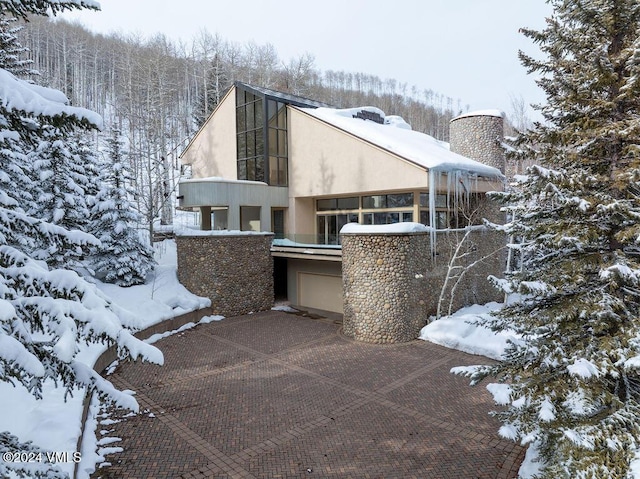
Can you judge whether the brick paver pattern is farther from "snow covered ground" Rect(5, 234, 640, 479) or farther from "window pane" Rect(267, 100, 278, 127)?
"window pane" Rect(267, 100, 278, 127)

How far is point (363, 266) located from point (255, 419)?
656 cm

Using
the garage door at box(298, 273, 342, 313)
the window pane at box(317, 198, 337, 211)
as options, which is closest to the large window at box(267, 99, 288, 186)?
the window pane at box(317, 198, 337, 211)

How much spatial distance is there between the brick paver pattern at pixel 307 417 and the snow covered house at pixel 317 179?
5556 mm

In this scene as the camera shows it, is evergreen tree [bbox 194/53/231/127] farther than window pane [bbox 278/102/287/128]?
Yes

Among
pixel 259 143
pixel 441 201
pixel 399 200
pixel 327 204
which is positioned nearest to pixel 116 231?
pixel 259 143

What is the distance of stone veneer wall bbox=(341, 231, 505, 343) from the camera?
39.8ft

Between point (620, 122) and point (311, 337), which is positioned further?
point (311, 337)

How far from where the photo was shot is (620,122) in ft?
14.7

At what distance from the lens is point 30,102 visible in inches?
97.3

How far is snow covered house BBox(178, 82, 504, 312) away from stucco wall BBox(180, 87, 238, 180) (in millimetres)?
85

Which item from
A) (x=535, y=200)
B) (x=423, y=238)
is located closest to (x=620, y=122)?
(x=535, y=200)

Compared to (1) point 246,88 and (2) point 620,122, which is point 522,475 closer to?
(2) point 620,122

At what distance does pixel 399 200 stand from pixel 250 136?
28.9 ft

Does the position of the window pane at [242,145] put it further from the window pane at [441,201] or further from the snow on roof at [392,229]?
the window pane at [441,201]
